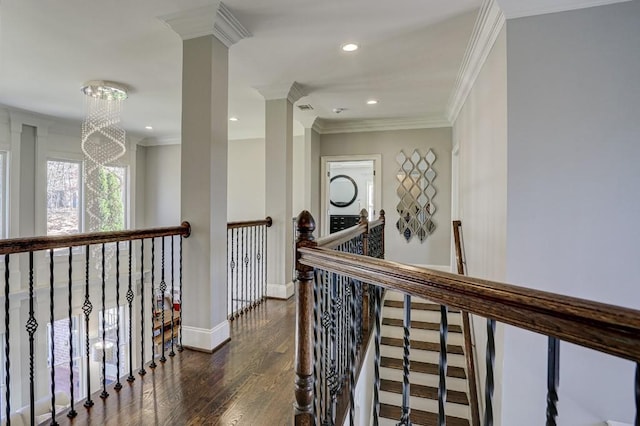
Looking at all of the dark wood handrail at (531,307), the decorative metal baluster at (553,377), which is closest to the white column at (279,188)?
the dark wood handrail at (531,307)

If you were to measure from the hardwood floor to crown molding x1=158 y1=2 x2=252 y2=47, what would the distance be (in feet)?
8.01

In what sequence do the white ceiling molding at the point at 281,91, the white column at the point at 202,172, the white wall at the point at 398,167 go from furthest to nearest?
the white wall at the point at 398,167 < the white ceiling molding at the point at 281,91 < the white column at the point at 202,172

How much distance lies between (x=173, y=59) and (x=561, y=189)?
352cm

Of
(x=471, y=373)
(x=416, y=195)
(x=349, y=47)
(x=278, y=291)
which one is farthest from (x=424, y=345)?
(x=349, y=47)

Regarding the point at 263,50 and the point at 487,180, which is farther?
the point at 263,50

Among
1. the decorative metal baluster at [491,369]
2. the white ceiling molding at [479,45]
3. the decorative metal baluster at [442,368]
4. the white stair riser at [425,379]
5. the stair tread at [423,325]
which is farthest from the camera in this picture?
the stair tread at [423,325]

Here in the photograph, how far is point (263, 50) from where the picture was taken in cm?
303

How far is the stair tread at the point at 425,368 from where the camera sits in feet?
11.8

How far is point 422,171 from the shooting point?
557 cm

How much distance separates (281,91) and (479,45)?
2131 millimetres

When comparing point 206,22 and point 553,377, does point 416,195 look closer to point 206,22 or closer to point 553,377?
point 206,22

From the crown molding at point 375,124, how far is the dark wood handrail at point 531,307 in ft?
16.5

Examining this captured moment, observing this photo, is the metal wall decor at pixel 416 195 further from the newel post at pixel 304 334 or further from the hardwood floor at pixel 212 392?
the newel post at pixel 304 334

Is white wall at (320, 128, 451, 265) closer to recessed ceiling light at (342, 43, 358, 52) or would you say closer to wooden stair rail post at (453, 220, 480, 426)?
wooden stair rail post at (453, 220, 480, 426)
